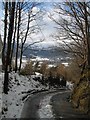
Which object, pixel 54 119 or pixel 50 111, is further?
pixel 50 111

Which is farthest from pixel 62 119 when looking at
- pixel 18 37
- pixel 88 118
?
pixel 18 37

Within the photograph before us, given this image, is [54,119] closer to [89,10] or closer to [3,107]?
[3,107]

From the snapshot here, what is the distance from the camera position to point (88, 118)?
19328 millimetres

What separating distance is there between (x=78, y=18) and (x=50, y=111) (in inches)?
418

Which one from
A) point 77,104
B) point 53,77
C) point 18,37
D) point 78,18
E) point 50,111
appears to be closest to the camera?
point 50,111

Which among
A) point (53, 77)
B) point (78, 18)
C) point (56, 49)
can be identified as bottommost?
point (53, 77)

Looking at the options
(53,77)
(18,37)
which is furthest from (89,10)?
(53,77)

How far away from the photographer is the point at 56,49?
33.8 metres

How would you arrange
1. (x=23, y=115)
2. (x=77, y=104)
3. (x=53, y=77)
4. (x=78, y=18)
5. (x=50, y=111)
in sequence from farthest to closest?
(x=53, y=77) < (x=78, y=18) < (x=77, y=104) < (x=50, y=111) < (x=23, y=115)

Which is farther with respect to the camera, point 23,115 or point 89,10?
point 89,10

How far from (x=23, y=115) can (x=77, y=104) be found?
7.10m

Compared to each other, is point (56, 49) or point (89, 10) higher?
point (89, 10)

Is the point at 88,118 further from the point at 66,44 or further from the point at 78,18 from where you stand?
the point at 66,44

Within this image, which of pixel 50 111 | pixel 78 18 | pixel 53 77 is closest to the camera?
pixel 50 111
